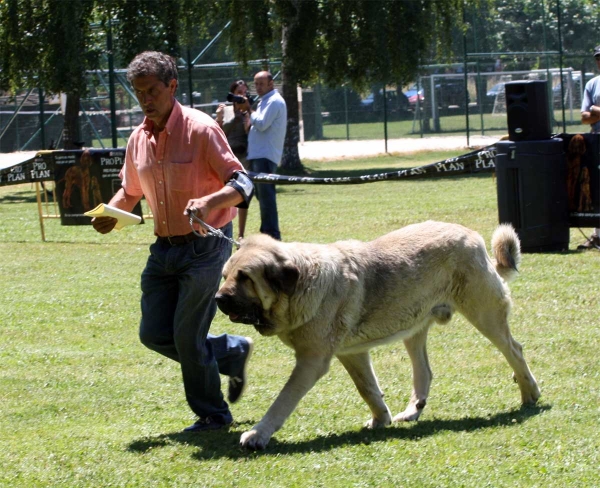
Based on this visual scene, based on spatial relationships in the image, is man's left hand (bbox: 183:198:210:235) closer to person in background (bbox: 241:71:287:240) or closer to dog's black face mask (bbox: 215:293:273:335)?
dog's black face mask (bbox: 215:293:273:335)

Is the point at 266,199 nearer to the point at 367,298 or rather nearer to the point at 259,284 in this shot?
the point at 367,298

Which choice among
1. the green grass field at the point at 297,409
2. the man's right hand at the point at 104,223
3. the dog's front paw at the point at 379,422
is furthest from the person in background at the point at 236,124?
the dog's front paw at the point at 379,422

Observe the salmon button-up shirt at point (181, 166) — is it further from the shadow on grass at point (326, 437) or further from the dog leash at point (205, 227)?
the shadow on grass at point (326, 437)

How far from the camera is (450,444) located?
5090mm

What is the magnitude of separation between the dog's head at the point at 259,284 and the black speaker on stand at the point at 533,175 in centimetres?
693

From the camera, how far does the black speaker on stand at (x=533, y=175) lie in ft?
37.4

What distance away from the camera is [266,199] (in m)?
12.9

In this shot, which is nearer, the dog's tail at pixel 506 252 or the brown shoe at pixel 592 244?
the dog's tail at pixel 506 252

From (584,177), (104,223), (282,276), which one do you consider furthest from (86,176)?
(282,276)

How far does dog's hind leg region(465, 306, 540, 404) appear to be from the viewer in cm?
578

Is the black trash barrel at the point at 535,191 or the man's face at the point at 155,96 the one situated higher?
the man's face at the point at 155,96

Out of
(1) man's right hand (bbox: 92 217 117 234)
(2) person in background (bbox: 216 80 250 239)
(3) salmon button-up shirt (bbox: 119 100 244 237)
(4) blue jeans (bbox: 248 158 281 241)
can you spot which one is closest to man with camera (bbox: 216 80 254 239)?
(2) person in background (bbox: 216 80 250 239)

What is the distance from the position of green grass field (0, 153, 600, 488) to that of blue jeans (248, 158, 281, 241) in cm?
218

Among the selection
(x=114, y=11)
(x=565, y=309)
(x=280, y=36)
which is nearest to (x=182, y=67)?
(x=280, y=36)
